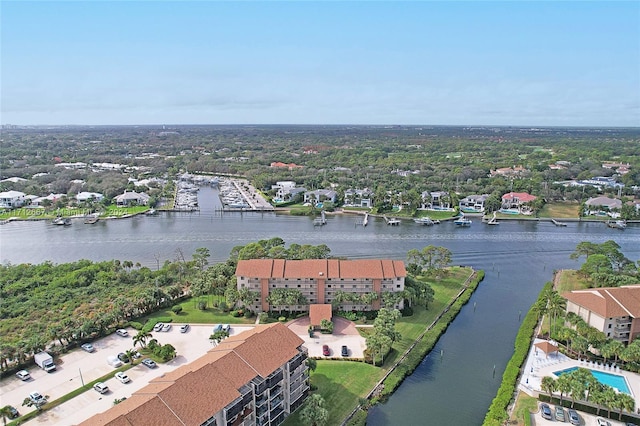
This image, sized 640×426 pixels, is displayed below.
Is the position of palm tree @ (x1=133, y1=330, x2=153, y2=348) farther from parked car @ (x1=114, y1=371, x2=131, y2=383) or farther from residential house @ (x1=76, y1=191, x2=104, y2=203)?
residential house @ (x1=76, y1=191, x2=104, y2=203)

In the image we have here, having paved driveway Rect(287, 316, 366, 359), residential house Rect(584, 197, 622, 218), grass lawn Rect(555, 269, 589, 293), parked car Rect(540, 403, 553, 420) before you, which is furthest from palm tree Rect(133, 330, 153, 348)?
residential house Rect(584, 197, 622, 218)

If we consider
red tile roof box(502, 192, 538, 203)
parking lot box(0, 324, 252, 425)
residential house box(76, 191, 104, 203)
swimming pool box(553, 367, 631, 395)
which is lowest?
parking lot box(0, 324, 252, 425)

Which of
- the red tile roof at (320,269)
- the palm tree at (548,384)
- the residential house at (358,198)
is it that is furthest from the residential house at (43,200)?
the palm tree at (548,384)

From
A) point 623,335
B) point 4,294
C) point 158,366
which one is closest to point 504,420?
point 623,335

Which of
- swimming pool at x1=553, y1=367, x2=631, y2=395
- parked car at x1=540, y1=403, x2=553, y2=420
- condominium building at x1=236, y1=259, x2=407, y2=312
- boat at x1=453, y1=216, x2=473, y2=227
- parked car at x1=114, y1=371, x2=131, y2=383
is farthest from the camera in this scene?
boat at x1=453, y1=216, x2=473, y2=227

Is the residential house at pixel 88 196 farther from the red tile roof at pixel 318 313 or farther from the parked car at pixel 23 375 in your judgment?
the red tile roof at pixel 318 313

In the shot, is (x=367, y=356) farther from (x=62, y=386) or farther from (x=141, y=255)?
(x=141, y=255)
